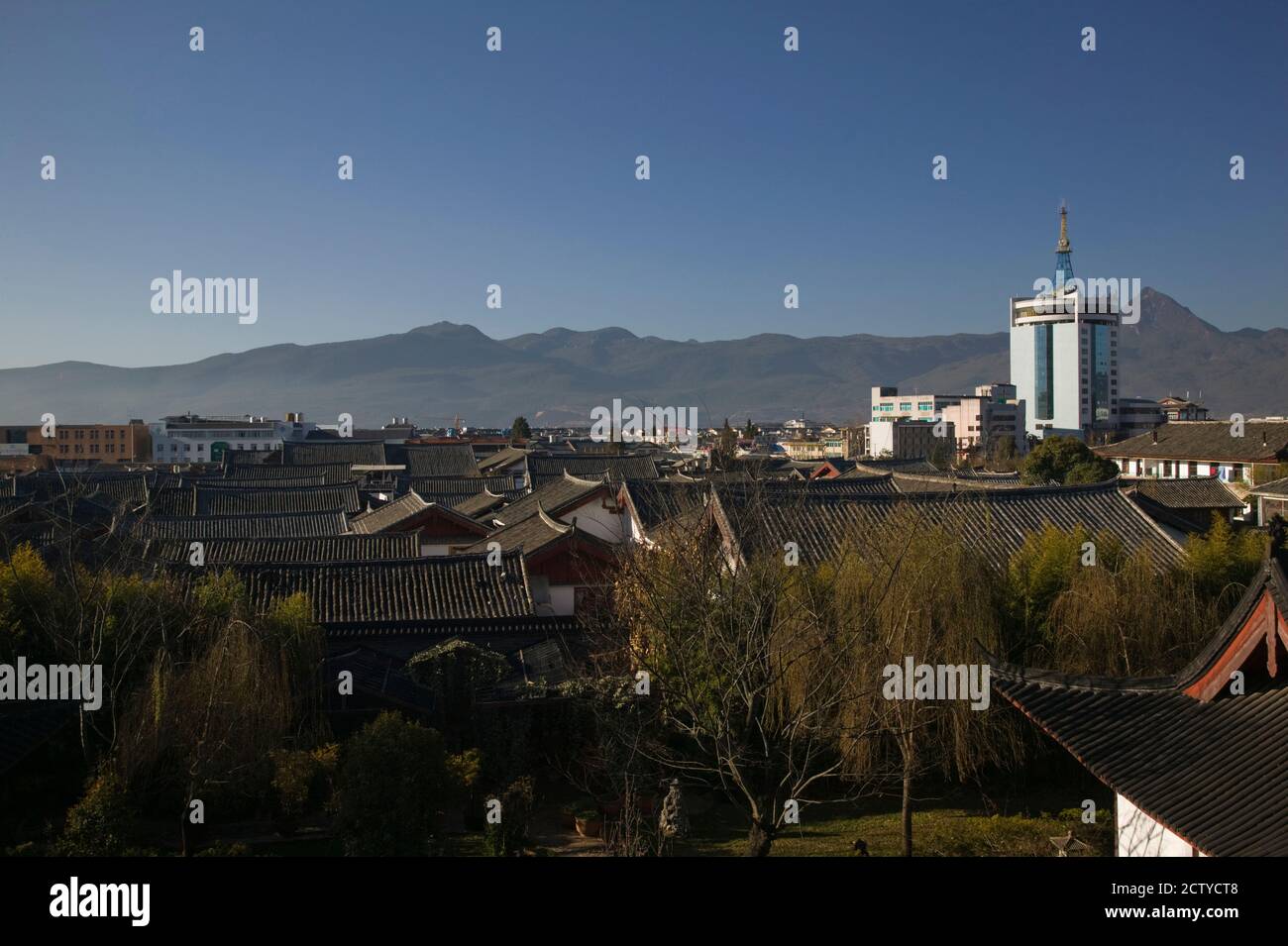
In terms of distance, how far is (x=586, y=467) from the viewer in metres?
43.3

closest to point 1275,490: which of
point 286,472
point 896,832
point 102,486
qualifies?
point 896,832

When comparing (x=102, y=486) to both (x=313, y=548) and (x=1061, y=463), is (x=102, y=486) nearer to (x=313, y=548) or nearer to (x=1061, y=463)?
(x=313, y=548)

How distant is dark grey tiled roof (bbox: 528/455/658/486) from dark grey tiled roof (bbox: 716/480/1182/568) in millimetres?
20624

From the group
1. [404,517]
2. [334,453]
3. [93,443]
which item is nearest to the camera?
[404,517]

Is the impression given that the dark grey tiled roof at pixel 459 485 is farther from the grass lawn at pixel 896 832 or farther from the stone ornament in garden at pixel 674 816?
the stone ornament in garden at pixel 674 816

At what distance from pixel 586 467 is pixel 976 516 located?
28376 millimetres

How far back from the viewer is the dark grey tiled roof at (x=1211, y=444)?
44.4 m

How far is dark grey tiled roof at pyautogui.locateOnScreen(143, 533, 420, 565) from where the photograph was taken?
68.7ft

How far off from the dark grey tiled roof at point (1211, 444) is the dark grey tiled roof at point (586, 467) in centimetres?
2808

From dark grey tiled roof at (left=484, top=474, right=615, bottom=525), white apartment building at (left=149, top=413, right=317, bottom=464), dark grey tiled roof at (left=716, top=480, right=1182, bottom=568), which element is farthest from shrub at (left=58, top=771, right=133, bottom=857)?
white apartment building at (left=149, top=413, right=317, bottom=464)

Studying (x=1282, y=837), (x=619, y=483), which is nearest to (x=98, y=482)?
(x=619, y=483)

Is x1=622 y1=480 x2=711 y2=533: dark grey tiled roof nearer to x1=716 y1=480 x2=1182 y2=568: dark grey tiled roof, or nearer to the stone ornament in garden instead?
x1=716 y1=480 x2=1182 y2=568: dark grey tiled roof
